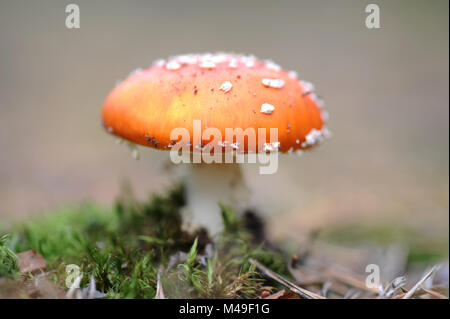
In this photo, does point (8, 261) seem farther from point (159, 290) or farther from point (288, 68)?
point (288, 68)

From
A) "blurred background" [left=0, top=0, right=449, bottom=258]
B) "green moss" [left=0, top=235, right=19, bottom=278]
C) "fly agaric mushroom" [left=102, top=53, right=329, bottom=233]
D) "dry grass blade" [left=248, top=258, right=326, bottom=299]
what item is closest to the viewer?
"green moss" [left=0, top=235, right=19, bottom=278]

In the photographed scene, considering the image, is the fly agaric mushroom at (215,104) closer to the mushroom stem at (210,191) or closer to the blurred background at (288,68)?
the mushroom stem at (210,191)

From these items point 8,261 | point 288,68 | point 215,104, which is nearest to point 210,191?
point 215,104

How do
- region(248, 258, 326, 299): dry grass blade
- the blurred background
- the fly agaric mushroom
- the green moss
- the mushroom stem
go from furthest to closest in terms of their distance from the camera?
1. the blurred background
2. the mushroom stem
3. region(248, 258, 326, 299): dry grass blade
4. the fly agaric mushroom
5. the green moss

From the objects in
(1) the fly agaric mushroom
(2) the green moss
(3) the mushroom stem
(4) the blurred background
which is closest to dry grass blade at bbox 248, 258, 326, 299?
(3) the mushroom stem

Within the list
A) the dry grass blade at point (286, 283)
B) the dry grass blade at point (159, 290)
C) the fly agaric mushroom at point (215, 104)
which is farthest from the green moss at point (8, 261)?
the dry grass blade at point (286, 283)

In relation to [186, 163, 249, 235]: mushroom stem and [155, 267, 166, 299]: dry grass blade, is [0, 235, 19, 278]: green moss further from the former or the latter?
[186, 163, 249, 235]: mushroom stem
